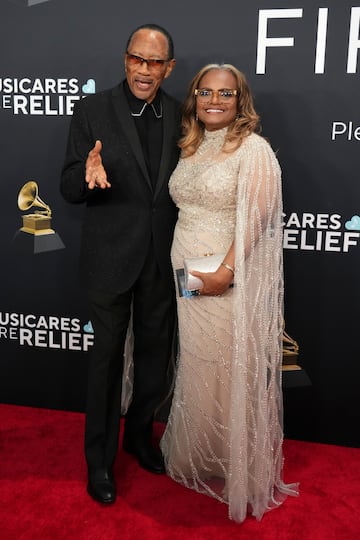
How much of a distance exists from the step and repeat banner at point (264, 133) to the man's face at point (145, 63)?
1.70 feet

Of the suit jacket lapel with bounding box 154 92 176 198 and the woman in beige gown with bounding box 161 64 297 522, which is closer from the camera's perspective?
the woman in beige gown with bounding box 161 64 297 522

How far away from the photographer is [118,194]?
2400mm

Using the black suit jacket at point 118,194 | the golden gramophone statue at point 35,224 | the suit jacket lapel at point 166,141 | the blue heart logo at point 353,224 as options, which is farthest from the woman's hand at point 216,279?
the golden gramophone statue at point 35,224

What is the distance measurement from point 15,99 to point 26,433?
172 cm

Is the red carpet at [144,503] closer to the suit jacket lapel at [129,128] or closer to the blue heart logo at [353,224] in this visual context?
the blue heart logo at [353,224]

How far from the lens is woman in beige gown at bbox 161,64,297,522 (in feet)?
7.61

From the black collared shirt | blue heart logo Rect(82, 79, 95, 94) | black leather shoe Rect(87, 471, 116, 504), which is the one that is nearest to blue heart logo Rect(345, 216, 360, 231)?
the black collared shirt

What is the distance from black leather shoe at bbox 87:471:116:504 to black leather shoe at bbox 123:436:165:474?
0.24 meters

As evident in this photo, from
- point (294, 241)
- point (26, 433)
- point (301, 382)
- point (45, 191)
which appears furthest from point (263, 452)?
point (45, 191)

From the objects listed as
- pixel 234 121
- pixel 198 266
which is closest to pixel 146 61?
pixel 234 121

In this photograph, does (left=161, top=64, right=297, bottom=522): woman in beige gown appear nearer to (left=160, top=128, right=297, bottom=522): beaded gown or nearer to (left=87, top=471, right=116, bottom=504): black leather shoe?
(left=160, top=128, right=297, bottom=522): beaded gown

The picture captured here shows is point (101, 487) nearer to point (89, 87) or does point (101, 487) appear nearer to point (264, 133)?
point (264, 133)

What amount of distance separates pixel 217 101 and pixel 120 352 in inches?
43.6

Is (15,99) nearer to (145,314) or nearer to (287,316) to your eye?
(145,314)
